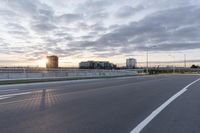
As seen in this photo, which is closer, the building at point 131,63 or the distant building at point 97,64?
the distant building at point 97,64

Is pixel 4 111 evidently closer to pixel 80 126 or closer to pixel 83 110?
pixel 83 110

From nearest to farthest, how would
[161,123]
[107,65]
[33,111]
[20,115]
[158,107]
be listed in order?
1. [161,123]
2. [20,115]
3. [33,111]
4. [158,107]
5. [107,65]

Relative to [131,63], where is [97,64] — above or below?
below

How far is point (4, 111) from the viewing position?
8.86m

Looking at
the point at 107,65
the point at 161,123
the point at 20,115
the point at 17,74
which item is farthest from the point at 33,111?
the point at 107,65

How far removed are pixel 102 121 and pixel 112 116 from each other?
853 millimetres

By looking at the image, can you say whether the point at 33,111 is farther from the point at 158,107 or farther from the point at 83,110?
the point at 158,107

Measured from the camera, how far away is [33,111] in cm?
881

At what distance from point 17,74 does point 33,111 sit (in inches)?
1093

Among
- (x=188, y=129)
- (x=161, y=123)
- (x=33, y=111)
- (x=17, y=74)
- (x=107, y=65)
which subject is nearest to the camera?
(x=188, y=129)

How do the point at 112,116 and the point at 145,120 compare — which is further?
the point at 112,116

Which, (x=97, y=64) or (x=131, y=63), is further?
(x=131, y=63)

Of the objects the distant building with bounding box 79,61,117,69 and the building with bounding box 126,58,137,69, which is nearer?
the distant building with bounding box 79,61,117,69

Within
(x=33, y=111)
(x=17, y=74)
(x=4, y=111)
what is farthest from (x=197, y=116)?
(x=17, y=74)
